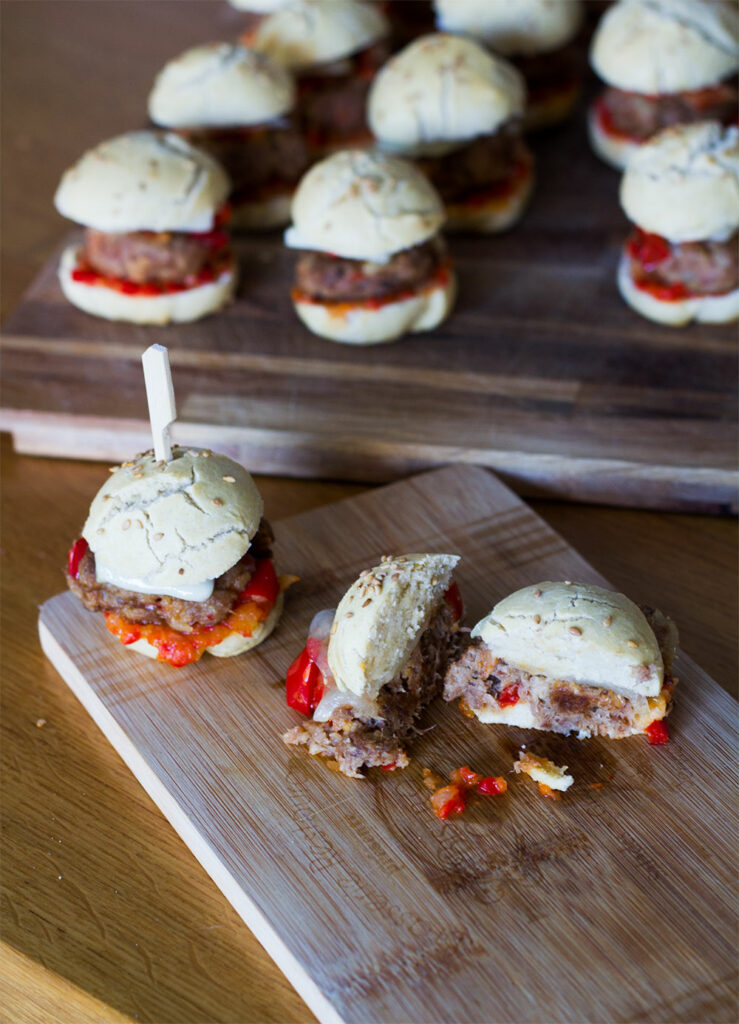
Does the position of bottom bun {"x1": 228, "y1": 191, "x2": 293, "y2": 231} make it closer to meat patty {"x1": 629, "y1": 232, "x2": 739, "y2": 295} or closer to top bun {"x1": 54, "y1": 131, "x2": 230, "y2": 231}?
top bun {"x1": 54, "y1": 131, "x2": 230, "y2": 231}

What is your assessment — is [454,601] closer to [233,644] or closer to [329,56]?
[233,644]

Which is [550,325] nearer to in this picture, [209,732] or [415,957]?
[209,732]

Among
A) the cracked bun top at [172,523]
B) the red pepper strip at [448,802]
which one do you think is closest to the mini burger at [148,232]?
the cracked bun top at [172,523]

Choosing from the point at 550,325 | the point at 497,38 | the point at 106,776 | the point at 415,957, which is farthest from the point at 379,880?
the point at 497,38

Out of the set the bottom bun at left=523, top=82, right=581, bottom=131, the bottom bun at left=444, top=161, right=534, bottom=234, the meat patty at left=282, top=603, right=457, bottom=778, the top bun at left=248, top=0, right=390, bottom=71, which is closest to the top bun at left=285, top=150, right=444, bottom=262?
the bottom bun at left=444, top=161, right=534, bottom=234

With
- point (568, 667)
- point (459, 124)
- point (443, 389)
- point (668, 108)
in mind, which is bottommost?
point (443, 389)

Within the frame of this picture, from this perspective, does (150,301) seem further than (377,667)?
Yes

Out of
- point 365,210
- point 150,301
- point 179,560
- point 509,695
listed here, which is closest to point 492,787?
point 509,695
